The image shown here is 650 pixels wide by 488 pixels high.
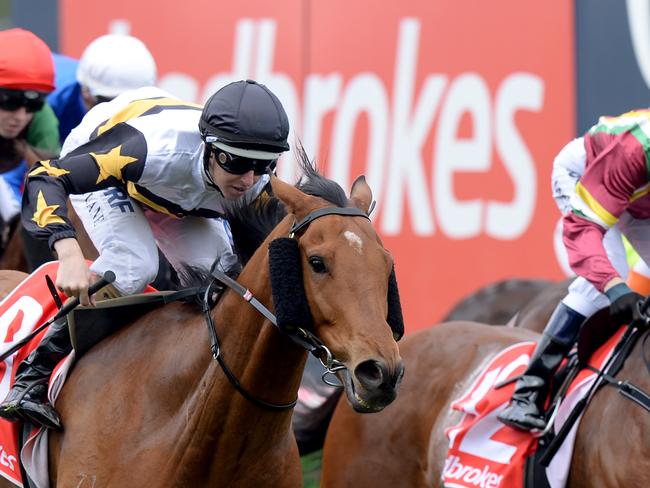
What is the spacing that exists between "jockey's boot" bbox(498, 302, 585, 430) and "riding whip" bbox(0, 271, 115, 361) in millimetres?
1617

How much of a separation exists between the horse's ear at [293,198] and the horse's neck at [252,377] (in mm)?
188

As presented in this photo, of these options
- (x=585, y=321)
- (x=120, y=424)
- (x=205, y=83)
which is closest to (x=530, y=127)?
(x=205, y=83)

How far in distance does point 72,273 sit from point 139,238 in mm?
587

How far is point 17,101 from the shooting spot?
6.07 meters

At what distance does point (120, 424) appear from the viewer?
3947 millimetres

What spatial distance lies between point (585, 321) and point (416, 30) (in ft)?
12.9

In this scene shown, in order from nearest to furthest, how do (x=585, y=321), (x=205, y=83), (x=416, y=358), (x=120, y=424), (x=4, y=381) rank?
(x=120, y=424)
(x=4, y=381)
(x=585, y=321)
(x=416, y=358)
(x=205, y=83)

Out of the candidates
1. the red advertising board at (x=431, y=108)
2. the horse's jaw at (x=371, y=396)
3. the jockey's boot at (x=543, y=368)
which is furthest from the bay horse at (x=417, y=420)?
the red advertising board at (x=431, y=108)

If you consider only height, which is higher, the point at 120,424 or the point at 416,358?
the point at 120,424

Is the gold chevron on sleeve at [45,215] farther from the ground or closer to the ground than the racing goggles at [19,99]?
farther from the ground

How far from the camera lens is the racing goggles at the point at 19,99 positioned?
238 inches

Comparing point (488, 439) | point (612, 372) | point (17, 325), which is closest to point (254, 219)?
point (17, 325)

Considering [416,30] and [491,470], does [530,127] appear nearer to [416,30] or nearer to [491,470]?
[416,30]

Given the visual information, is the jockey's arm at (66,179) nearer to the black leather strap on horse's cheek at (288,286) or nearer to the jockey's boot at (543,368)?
the black leather strap on horse's cheek at (288,286)
